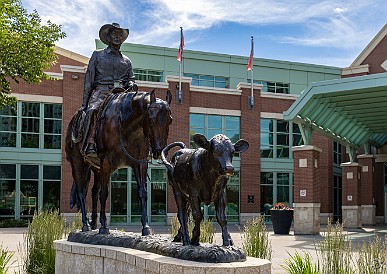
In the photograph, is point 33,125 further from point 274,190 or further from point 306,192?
point 306,192

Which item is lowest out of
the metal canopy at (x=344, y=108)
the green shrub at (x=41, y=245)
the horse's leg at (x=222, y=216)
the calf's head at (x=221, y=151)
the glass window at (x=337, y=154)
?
the green shrub at (x=41, y=245)

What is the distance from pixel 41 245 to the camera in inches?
415

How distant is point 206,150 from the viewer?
22.4ft

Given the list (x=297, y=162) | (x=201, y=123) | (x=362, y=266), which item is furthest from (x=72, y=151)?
(x=201, y=123)

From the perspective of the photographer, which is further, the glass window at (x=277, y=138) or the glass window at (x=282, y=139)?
the glass window at (x=282, y=139)

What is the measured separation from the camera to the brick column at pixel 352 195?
30.0 metres

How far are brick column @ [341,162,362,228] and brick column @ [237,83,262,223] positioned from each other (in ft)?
20.0

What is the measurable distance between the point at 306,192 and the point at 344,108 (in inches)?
159

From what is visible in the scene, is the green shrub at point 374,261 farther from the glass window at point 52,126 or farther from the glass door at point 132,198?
the glass window at point 52,126

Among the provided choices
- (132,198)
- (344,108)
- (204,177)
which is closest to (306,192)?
(344,108)

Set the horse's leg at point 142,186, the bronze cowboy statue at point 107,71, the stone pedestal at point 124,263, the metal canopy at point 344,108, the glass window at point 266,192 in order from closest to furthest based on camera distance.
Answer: the stone pedestal at point 124,263 < the horse's leg at point 142,186 < the bronze cowboy statue at point 107,71 < the metal canopy at point 344,108 < the glass window at point 266,192

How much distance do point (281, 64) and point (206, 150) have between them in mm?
37762

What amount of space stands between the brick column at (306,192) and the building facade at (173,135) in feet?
26.9

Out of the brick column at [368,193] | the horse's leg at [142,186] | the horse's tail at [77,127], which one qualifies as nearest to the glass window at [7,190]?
the brick column at [368,193]
